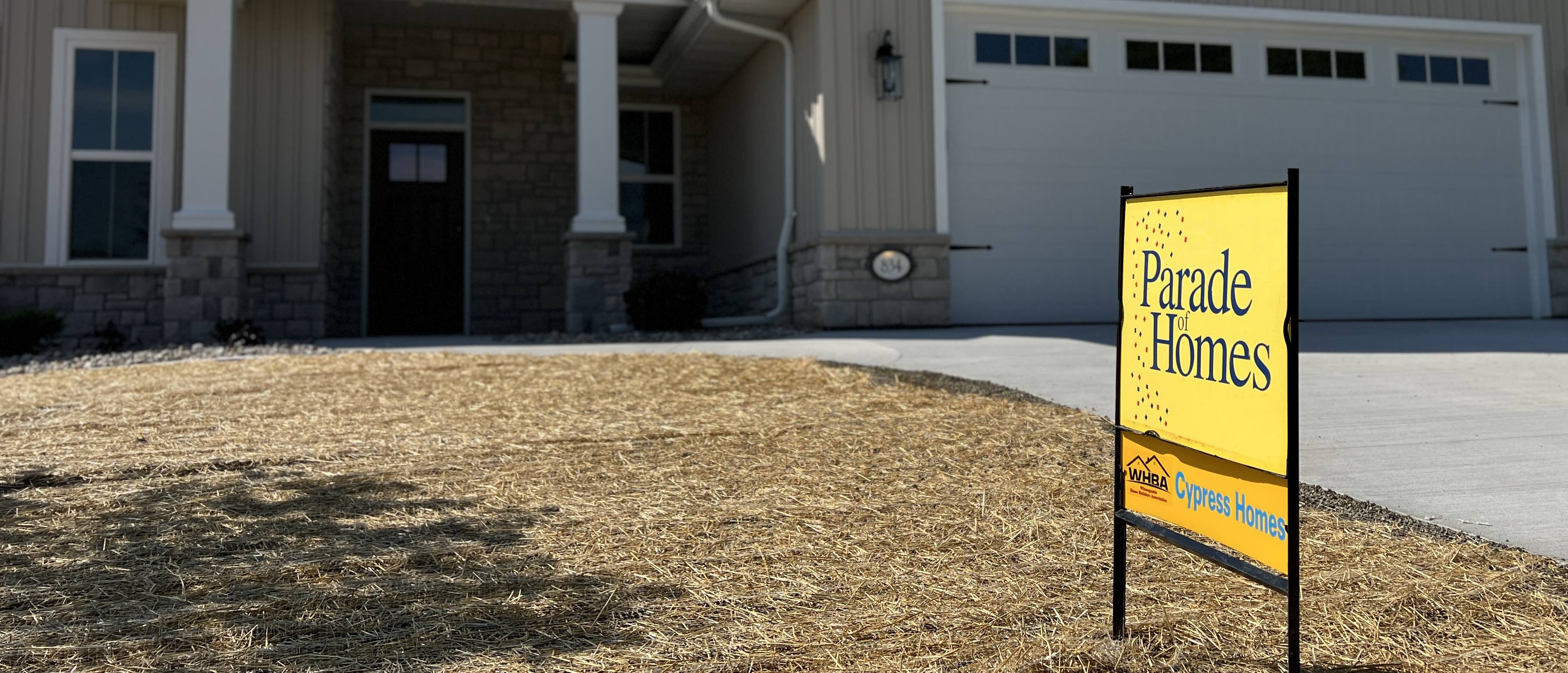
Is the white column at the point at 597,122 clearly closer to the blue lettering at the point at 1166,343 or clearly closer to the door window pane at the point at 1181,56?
the door window pane at the point at 1181,56

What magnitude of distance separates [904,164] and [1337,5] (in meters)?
4.54

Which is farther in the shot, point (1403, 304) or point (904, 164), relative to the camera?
point (1403, 304)

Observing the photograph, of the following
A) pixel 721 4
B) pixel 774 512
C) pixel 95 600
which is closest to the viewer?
pixel 95 600

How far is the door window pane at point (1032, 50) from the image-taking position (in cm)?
919

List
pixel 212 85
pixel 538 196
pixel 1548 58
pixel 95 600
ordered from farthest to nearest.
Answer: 1. pixel 538 196
2. pixel 1548 58
3. pixel 212 85
4. pixel 95 600

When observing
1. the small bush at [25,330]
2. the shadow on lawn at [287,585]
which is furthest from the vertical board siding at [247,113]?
the shadow on lawn at [287,585]

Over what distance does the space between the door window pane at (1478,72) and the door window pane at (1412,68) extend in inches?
19.2

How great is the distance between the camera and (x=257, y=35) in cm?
936

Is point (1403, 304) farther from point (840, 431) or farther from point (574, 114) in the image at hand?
point (574, 114)

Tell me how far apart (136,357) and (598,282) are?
3.51 m

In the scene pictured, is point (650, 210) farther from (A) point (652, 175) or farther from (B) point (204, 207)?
(B) point (204, 207)

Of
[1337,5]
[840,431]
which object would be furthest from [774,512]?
[1337,5]

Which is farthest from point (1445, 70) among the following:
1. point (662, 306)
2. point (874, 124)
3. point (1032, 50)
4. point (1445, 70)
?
point (662, 306)

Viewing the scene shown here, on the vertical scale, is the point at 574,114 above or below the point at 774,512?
above
